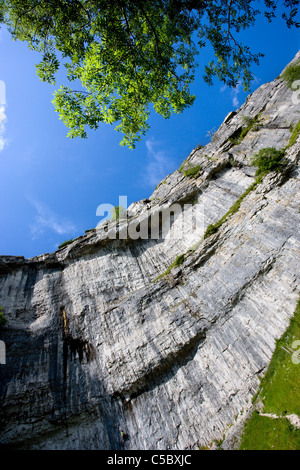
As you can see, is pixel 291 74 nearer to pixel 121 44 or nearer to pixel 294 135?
pixel 294 135

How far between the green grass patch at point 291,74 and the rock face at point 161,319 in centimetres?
516

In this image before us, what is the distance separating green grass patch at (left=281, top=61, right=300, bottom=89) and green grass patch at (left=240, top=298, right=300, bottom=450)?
24.2m

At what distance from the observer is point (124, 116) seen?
41.4 feet

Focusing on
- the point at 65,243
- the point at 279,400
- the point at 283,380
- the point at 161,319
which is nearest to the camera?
the point at 279,400

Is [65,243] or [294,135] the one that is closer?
[294,135]

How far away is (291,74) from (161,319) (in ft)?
91.9

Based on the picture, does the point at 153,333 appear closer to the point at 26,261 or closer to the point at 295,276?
the point at 295,276

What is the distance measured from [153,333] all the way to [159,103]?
13918mm

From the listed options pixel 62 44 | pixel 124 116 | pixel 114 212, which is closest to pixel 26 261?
pixel 114 212

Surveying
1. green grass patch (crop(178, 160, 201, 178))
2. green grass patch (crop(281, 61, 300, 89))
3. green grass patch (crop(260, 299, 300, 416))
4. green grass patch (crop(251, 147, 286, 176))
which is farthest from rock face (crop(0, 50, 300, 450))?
green grass patch (crop(281, 61, 300, 89))

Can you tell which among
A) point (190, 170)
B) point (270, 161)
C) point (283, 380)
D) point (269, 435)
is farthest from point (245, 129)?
point (269, 435)

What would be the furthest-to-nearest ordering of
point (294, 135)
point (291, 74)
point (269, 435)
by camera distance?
point (291, 74)
point (294, 135)
point (269, 435)

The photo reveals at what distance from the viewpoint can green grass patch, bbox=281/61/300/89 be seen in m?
22.7

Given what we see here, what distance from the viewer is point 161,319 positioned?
45.5 feet
